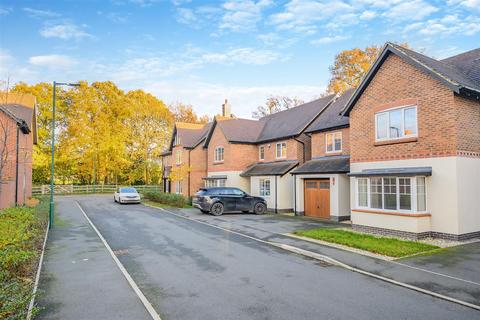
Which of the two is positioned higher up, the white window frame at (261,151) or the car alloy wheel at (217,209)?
the white window frame at (261,151)

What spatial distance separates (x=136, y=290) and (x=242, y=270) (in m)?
2.78

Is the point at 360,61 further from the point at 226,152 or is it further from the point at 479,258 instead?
the point at 479,258

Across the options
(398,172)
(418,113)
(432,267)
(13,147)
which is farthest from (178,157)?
(432,267)

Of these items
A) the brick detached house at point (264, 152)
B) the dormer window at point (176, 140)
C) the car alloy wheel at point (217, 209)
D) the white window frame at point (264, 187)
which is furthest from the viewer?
the dormer window at point (176, 140)

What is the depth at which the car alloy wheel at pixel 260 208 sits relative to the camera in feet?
73.4

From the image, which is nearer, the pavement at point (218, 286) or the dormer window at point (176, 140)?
the pavement at point (218, 286)

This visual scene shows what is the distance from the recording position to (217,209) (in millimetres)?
21312

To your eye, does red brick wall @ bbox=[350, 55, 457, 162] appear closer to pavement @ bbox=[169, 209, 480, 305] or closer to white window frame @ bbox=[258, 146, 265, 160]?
pavement @ bbox=[169, 209, 480, 305]

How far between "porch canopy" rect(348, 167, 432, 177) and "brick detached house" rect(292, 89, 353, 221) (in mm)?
3066

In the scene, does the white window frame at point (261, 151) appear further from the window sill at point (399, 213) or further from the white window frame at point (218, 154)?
the window sill at point (399, 213)

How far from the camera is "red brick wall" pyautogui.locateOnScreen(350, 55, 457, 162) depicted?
1238 cm

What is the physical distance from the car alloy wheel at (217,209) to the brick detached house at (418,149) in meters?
9.06

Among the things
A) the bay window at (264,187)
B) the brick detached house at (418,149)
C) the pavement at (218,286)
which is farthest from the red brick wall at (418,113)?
the bay window at (264,187)

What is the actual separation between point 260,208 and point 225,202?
2.63 metres
